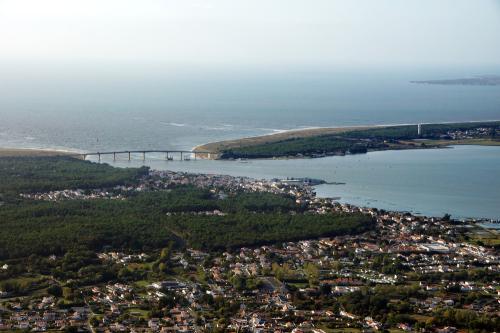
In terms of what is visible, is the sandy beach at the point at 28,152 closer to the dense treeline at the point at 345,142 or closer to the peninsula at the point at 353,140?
the peninsula at the point at 353,140

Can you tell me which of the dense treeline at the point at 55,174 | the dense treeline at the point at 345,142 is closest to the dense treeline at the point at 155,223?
the dense treeline at the point at 55,174

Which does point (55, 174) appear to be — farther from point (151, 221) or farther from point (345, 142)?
point (345, 142)

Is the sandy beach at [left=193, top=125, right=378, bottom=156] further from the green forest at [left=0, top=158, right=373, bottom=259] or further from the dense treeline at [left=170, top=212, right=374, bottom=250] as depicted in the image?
the dense treeline at [left=170, top=212, right=374, bottom=250]

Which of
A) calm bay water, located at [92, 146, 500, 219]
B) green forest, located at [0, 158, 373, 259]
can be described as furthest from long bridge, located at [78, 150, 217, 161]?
green forest, located at [0, 158, 373, 259]

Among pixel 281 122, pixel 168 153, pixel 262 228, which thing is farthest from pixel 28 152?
pixel 281 122

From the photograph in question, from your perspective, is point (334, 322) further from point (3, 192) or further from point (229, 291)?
point (3, 192)

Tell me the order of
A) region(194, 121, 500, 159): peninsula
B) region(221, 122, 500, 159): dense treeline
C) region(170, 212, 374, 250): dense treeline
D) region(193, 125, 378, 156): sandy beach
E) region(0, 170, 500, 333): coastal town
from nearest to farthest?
1. region(0, 170, 500, 333): coastal town
2. region(170, 212, 374, 250): dense treeline
3. region(221, 122, 500, 159): dense treeline
4. region(194, 121, 500, 159): peninsula
5. region(193, 125, 378, 156): sandy beach
